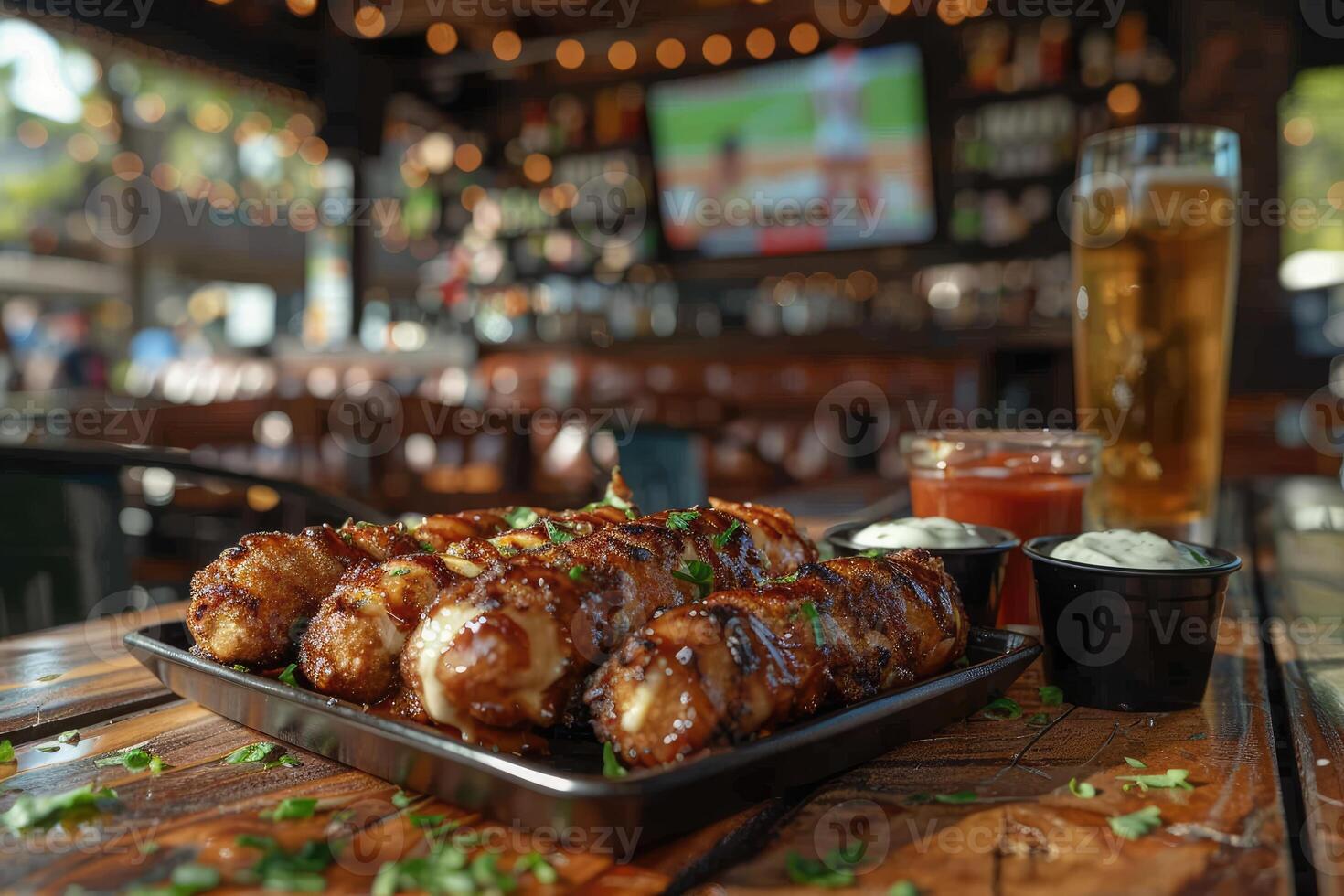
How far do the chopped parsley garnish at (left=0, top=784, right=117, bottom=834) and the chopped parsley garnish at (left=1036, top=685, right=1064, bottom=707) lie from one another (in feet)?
3.42

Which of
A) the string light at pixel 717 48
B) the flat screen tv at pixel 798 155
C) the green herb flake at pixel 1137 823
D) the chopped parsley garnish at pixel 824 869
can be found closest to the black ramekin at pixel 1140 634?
the green herb flake at pixel 1137 823

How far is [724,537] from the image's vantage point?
122cm

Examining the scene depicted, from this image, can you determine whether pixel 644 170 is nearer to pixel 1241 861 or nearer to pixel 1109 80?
pixel 1109 80

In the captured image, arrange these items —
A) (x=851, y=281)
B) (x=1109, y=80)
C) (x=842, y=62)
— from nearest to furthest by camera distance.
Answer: (x=1109, y=80) < (x=842, y=62) < (x=851, y=281)

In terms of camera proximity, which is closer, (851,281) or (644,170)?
(851,281)

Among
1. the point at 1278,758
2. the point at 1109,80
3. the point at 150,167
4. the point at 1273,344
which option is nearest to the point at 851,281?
the point at 1109,80

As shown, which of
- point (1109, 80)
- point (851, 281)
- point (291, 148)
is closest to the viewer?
point (1109, 80)

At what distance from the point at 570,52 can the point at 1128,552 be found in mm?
9269

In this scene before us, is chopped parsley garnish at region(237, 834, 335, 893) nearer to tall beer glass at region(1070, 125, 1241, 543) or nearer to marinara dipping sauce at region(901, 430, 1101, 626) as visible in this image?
marinara dipping sauce at region(901, 430, 1101, 626)

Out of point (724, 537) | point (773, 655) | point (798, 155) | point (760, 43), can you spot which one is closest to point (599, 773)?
point (773, 655)

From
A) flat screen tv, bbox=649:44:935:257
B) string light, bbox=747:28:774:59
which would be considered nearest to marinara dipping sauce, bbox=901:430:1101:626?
flat screen tv, bbox=649:44:935:257

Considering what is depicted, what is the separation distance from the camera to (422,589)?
1.06 meters

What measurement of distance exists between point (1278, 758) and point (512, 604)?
2.89ft

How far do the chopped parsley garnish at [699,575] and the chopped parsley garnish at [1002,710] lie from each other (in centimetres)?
37
